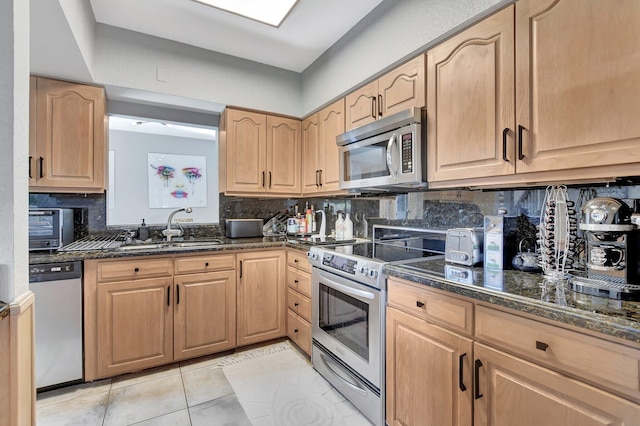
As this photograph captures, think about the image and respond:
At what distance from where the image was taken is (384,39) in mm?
1981

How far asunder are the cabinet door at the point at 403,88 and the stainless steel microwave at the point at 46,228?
7.67 ft

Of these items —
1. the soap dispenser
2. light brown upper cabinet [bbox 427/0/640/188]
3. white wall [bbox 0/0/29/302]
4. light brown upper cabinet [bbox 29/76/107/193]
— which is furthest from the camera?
the soap dispenser

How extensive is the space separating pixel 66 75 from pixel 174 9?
0.89 metres

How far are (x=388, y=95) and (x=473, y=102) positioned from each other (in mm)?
619

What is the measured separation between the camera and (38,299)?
1862 millimetres

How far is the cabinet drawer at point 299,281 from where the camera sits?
2340 mm

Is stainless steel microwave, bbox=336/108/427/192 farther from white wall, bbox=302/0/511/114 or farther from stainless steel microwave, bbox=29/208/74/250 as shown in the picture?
stainless steel microwave, bbox=29/208/74/250

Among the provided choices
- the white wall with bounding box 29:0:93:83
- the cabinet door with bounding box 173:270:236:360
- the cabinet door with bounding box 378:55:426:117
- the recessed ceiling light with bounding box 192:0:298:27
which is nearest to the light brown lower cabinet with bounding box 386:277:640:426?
the cabinet door with bounding box 378:55:426:117

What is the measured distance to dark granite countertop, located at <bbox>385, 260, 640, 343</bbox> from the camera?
810mm

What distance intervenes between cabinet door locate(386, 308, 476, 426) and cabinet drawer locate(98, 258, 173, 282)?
5.40ft

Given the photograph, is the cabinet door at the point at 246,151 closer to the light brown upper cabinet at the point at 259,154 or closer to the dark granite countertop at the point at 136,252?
the light brown upper cabinet at the point at 259,154

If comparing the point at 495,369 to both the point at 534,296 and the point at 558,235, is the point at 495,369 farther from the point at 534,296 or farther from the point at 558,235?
the point at 558,235

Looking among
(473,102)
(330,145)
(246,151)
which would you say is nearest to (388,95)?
(473,102)

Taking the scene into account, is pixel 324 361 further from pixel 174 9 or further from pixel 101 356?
pixel 174 9
